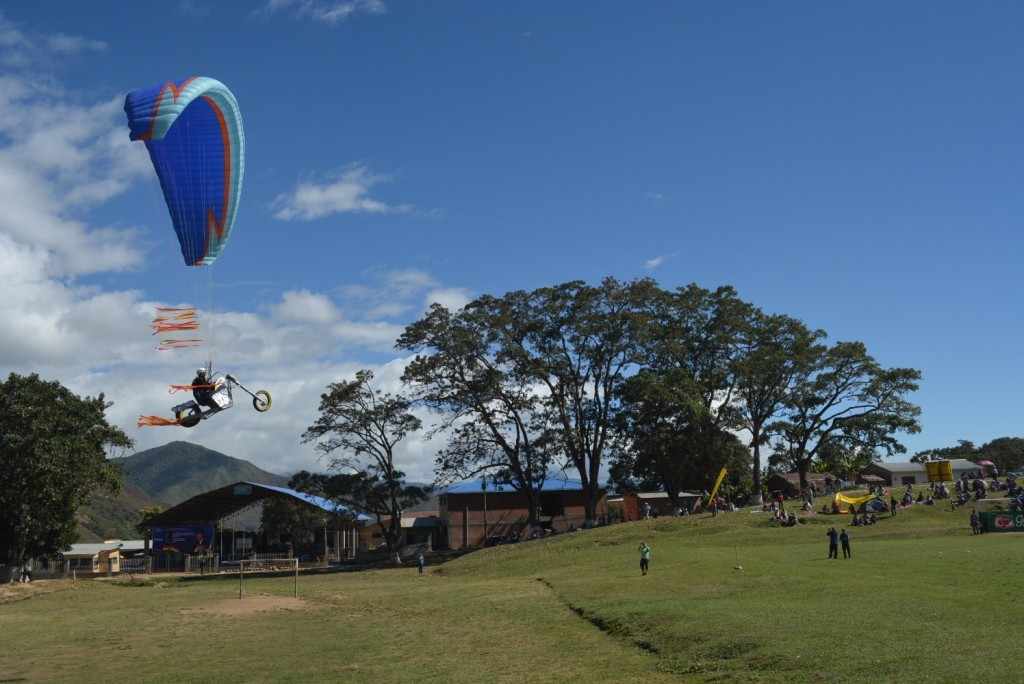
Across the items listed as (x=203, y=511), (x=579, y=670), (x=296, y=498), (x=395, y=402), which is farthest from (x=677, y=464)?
(x=579, y=670)

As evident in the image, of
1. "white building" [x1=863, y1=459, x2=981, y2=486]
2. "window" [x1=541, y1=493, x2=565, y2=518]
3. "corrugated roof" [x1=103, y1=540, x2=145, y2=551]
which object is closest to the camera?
"window" [x1=541, y1=493, x2=565, y2=518]

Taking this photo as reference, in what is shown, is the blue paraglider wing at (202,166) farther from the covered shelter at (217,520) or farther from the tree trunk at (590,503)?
the covered shelter at (217,520)

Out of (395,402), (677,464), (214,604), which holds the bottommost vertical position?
(214,604)

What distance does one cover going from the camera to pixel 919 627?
1928cm

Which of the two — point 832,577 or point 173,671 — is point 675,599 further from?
point 173,671

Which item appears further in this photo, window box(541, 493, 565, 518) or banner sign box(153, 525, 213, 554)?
window box(541, 493, 565, 518)

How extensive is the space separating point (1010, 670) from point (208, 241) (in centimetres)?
2223

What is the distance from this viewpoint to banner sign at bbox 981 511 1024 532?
1751 inches

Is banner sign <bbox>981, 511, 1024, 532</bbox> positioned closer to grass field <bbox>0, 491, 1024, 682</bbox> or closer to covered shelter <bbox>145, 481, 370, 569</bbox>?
grass field <bbox>0, 491, 1024, 682</bbox>

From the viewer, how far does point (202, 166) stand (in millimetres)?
24594

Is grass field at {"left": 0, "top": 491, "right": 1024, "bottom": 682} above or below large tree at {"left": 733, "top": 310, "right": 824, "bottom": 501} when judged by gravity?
below

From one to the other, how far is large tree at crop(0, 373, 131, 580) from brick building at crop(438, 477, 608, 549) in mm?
33017

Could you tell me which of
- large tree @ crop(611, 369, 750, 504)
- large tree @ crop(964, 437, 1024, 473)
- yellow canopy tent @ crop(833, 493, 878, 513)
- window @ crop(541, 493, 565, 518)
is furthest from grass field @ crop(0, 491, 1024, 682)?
large tree @ crop(964, 437, 1024, 473)

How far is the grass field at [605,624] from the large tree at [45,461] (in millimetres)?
12135
